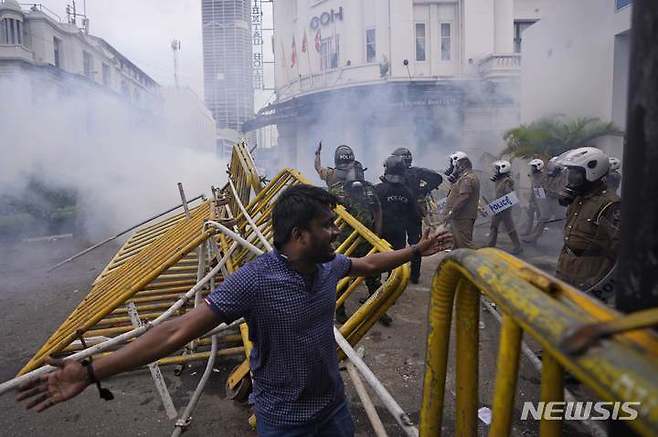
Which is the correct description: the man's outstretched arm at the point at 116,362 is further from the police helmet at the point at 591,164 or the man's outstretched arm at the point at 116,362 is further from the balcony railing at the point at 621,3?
the balcony railing at the point at 621,3

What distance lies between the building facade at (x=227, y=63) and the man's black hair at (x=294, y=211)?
33.9 metres

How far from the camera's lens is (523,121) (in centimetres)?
1345

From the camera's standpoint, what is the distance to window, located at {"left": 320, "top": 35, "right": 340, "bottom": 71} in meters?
22.6

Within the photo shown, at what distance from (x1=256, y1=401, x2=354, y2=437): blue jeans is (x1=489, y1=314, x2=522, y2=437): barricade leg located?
2.99 ft

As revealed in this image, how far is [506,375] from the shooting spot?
96 cm

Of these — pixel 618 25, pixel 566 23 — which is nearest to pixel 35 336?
pixel 618 25

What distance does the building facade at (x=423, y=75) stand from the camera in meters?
19.8

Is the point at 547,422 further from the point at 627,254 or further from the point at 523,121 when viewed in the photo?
the point at 523,121

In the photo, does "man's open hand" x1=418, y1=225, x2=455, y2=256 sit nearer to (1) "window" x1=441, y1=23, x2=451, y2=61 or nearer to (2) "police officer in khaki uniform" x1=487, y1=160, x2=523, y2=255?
(2) "police officer in khaki uniform" x1=487, y1=160, x2=523, y2=255

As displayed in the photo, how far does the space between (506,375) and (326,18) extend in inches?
961

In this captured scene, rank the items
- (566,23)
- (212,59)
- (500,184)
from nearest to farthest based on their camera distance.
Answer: (500,184)
(566,23)
(212,59)

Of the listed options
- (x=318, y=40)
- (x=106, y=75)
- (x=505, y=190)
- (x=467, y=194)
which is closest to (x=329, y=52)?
(x=318, y=40)

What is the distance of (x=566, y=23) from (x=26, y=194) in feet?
45.5

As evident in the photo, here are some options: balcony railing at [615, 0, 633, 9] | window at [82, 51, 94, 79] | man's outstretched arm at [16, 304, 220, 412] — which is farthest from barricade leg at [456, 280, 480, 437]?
window at [82, 51, 94, 79]
